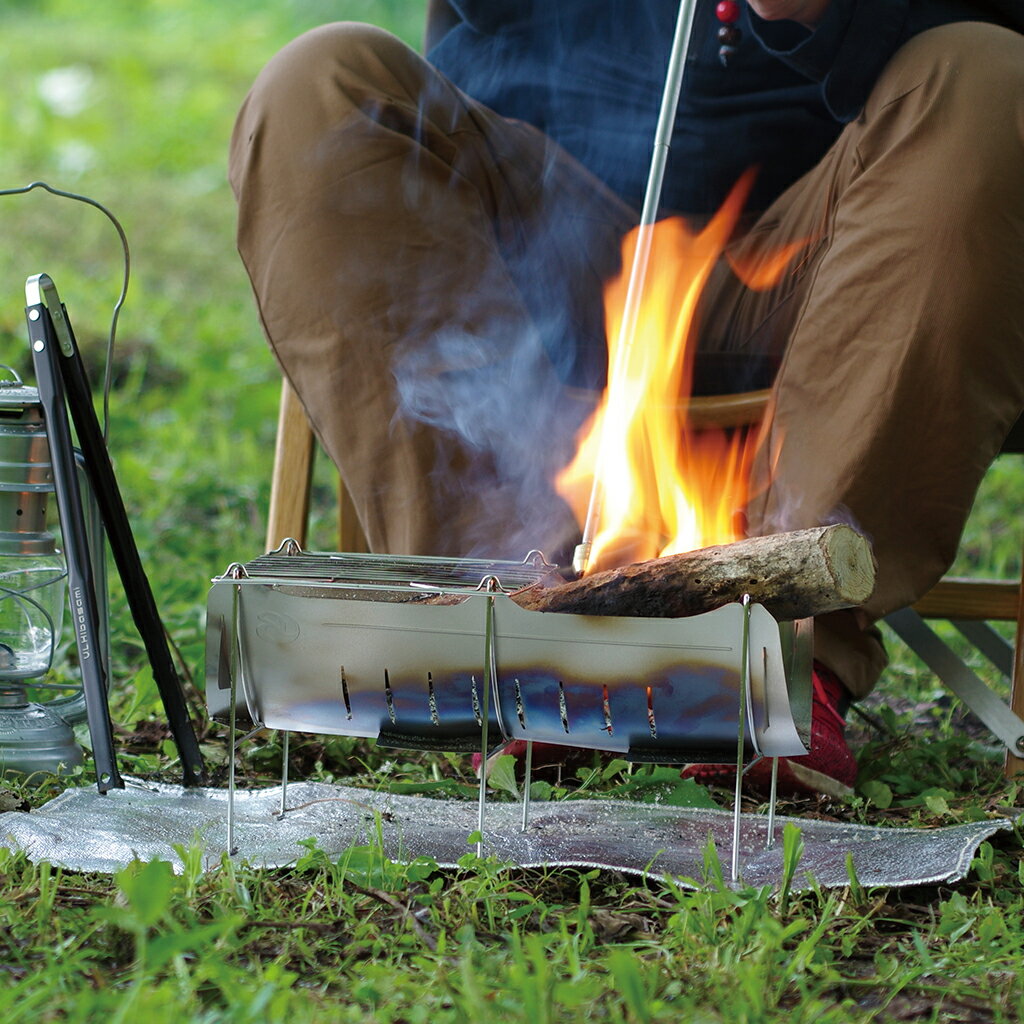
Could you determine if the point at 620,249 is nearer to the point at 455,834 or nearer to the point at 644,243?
the point at 644,243

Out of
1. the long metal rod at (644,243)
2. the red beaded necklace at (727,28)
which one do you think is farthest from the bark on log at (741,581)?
the red beaded necklace at (727,28)

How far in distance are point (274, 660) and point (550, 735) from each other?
0.96 ft

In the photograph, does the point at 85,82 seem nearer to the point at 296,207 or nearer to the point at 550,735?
the point at 296,207

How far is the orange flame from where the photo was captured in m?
1.56

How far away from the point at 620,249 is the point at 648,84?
0.92ft

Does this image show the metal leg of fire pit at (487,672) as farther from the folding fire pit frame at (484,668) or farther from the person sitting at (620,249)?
the person sitting at (620,249)

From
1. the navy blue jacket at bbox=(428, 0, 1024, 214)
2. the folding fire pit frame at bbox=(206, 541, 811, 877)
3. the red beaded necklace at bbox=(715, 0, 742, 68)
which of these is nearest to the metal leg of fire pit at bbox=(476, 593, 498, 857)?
the folding fire pit frame at bbox=(206, 541, 811, 877)

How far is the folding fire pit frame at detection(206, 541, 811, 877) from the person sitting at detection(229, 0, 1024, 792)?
0.33 meters

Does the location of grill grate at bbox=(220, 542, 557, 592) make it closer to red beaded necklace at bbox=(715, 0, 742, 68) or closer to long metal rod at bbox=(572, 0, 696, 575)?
long metal rod at bbox=(572, 0, 696, 575)

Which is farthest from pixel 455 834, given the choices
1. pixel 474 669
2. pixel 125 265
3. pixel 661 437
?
pixel 125 265

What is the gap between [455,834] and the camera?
1373 mm

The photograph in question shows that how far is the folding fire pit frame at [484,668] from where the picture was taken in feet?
3.95

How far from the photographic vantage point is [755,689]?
1.21m

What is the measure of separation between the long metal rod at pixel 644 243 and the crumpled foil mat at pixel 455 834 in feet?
0.99
